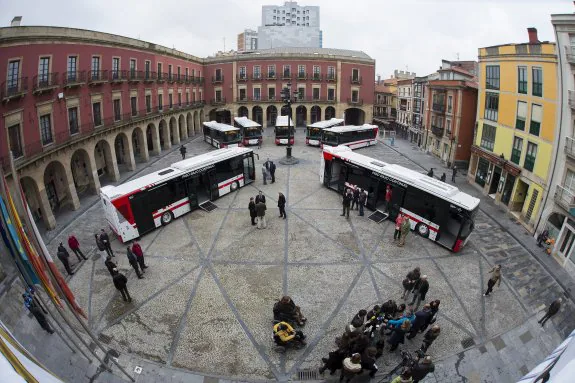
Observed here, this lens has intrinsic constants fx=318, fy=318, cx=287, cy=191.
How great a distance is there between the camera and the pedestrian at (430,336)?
9023 millimetres

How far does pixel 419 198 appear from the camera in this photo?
52.7 ft

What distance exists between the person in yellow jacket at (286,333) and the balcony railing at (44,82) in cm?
1762

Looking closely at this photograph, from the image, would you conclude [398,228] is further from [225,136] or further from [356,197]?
[225,136]

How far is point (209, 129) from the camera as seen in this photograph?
3797 centimetres

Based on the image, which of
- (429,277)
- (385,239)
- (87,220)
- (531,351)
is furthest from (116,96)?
(531,351)

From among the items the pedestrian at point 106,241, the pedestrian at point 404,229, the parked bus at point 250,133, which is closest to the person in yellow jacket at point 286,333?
the pedestrian at point 404,229

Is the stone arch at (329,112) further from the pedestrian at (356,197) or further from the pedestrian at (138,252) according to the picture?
the pedestrian at (138,252)

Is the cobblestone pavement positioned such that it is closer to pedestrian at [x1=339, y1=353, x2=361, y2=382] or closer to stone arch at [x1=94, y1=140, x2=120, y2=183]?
pedestrian at [x1=339, y1=353, x2=361, y2=382]

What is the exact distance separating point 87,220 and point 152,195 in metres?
5.58

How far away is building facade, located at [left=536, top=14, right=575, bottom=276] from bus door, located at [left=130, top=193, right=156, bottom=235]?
20119 mm

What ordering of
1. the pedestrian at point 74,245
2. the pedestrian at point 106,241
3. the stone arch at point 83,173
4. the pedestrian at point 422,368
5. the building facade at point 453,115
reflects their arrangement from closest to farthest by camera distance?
the pedestrian at point 422,368 → the pedestrian at point 74,245 → the pedestrian at point 106,241 → the stone arch at point 83,173 → the building facade at point 453,115

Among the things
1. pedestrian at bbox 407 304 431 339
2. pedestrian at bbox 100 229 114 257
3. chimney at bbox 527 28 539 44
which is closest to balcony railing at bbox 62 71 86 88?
pedestrian at bbox 100 229 114 257

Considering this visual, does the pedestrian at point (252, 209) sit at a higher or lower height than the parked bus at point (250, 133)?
lower

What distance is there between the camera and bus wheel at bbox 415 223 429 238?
16141 millimetres
